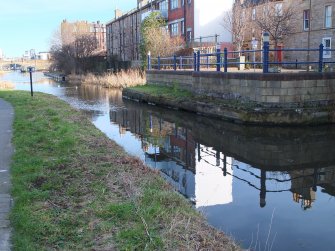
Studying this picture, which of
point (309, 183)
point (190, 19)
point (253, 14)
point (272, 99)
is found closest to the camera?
point (309, 183)

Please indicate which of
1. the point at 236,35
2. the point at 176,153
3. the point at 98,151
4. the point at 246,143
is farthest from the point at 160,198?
the point at 236,35

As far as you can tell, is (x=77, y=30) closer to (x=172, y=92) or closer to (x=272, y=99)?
(x=172, y=92)

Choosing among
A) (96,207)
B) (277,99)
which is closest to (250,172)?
(96,207)

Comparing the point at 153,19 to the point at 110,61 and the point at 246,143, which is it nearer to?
the point at 110,61

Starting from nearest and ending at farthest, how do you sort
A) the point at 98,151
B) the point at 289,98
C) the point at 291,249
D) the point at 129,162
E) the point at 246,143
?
the point at 291,249
the point at 129,162
the point at 98,151
the point at 246,143
the point at 289,98

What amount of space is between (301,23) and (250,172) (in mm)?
28562

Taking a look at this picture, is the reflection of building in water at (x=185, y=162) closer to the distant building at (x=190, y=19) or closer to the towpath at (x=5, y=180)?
the towpath at (x=5, y=180)

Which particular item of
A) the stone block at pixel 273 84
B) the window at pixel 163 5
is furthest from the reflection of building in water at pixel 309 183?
the window at pixel 163 5

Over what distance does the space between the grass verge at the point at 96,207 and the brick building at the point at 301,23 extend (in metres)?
26.2

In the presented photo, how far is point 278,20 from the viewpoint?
111ft

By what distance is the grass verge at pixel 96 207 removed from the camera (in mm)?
4414

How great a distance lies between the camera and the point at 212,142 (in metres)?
12.6

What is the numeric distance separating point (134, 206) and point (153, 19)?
39532 mm

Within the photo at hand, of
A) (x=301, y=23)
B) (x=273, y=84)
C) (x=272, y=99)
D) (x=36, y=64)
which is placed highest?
(x=301, y=23)
